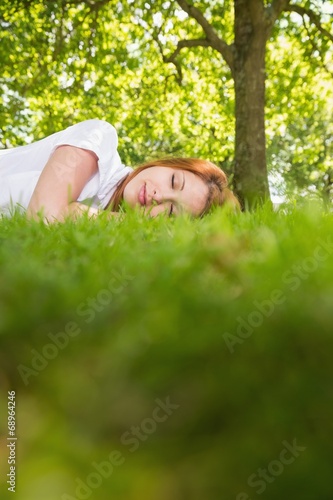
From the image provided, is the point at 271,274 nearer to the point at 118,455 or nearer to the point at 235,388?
the point at 235,388

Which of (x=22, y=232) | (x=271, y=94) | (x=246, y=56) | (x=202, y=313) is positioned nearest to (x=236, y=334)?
(x=202, y=313)

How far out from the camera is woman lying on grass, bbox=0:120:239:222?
3.62m

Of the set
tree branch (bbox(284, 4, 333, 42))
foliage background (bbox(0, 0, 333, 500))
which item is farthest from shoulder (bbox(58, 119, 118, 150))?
tree branch (bbox(284, 4, 333, 42))

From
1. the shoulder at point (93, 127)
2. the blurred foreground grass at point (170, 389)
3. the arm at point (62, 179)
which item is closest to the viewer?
the blurred foreground grass at point (170, 389)

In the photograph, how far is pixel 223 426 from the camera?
28.0 inches

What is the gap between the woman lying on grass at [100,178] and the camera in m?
3.62

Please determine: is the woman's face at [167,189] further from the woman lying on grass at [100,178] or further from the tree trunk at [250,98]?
the tree trunk at [250,98]

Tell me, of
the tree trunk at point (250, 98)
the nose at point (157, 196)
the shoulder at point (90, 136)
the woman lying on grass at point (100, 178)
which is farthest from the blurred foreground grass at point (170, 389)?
the tree trunk at point (250, 98)

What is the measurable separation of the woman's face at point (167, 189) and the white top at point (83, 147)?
31 cm

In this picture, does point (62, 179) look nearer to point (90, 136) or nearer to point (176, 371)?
point (90, 136)

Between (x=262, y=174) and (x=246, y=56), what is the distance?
201 cm

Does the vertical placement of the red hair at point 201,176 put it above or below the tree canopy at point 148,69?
below

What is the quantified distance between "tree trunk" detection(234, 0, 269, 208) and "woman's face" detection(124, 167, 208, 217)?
5.05m

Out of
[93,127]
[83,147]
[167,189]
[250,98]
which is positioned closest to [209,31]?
[250,98]
